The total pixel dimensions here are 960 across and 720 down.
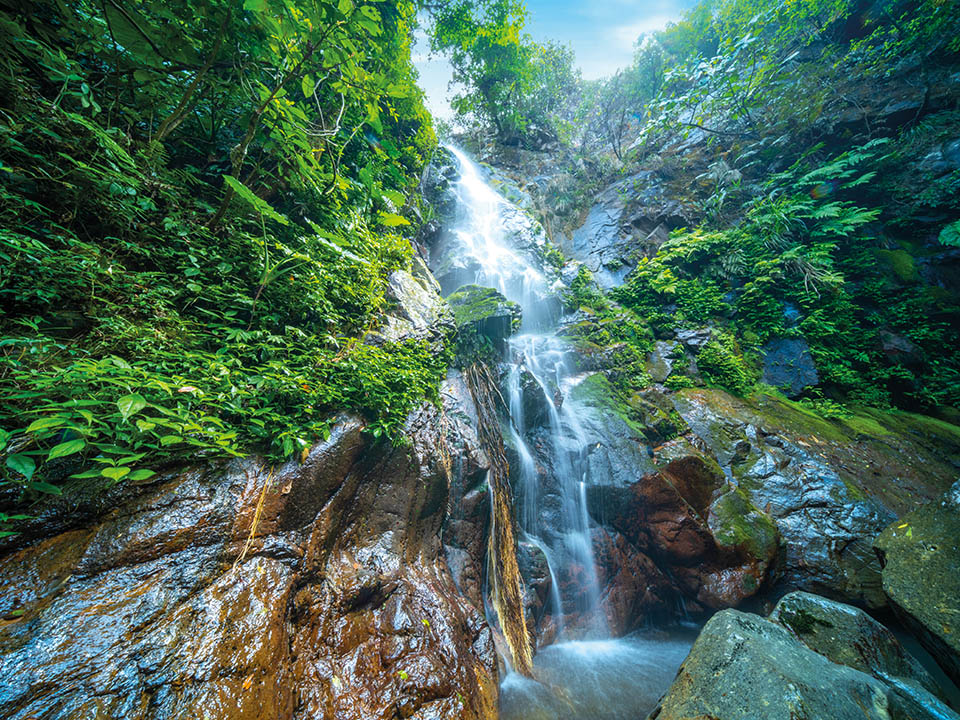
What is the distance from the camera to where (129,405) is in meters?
1.44

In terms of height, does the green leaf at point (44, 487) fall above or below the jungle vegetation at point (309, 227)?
below

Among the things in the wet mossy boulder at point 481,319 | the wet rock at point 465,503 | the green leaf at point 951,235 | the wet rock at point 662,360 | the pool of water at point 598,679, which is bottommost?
the pool of water at point 598,679

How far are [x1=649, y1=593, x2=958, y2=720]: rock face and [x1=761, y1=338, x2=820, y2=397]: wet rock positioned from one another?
522 cm

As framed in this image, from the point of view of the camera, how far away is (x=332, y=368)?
2.87 m

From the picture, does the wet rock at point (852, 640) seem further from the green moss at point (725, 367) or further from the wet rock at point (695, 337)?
the wet rock at point (695, 337)

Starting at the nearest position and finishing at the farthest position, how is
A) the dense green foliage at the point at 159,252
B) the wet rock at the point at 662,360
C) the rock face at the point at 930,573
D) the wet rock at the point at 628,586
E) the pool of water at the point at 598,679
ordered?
the dense green foliage at the point at 159,252, the rock face at the point at 930,573, the pool of water at the point at 598,679, the wet rock at the point at 628,586, the wet rock at the point at 662,360

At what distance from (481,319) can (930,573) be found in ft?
20.0

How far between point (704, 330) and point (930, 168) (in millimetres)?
5926

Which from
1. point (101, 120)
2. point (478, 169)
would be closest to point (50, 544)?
point (101, 120)

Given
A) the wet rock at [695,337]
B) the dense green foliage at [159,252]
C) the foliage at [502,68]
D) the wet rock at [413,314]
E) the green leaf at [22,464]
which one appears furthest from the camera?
the foliage at [502,68]

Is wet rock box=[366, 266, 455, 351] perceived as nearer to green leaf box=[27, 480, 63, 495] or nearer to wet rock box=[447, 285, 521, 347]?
wet rock box=[447, 285, 521, 347]

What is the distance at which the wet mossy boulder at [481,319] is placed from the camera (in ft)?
19.4

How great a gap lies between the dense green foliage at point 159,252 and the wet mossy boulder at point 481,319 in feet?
8.64

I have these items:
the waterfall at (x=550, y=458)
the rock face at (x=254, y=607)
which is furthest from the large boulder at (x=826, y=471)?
the rock face at (x=254, y=607)
